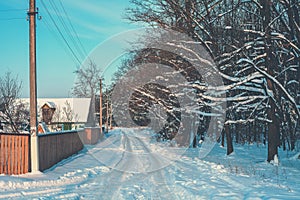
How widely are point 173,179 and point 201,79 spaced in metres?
7.18

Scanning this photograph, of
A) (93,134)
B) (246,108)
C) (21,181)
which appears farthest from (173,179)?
(93,134)

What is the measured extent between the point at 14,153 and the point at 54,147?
11.5ft

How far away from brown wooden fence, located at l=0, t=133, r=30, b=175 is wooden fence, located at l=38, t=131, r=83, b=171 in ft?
2.34

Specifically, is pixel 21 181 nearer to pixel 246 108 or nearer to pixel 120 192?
pixel 120 192

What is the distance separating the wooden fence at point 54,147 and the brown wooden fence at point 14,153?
2.34 feet

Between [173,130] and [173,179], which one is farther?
[173,130]

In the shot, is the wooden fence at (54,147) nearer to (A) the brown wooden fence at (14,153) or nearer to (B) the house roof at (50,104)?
(A) the brown wooden fence at (14,153)

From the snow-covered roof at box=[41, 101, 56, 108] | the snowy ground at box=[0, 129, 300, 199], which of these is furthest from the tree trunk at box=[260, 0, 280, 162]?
the snow-covered roof at box=[41, 101, 56, 108]

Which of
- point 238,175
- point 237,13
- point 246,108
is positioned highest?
point 237,13

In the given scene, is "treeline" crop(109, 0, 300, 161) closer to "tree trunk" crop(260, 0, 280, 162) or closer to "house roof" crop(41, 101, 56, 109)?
"tree trunk" crop(260, 0, 280, 162)

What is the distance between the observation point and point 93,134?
32469mm

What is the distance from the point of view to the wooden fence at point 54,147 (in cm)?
1304

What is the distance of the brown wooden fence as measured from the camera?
452 inches

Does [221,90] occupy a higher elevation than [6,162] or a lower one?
higher
